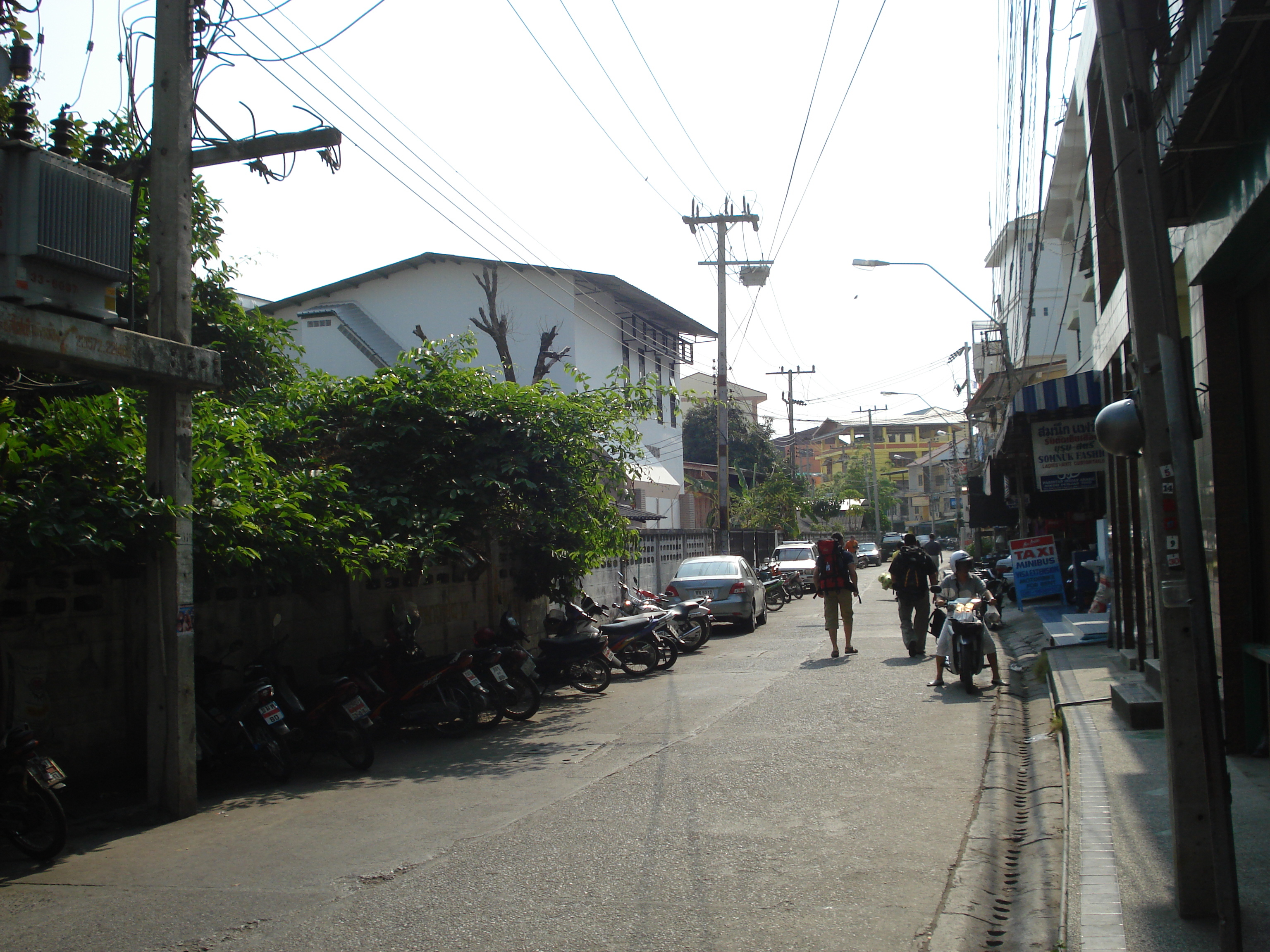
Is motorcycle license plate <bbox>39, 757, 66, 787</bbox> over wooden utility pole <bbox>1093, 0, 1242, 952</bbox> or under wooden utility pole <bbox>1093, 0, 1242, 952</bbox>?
under

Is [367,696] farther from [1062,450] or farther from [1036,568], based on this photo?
[1036,568]

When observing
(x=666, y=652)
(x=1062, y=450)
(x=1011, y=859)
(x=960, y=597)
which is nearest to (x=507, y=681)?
(x=666, y=652)

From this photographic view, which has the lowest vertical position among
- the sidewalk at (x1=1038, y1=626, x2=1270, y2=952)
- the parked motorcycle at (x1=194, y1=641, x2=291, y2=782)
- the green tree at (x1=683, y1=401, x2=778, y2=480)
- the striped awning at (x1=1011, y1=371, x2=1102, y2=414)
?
the sidewalk at (x1=1038, y1=626, x2=1270, y2=952)

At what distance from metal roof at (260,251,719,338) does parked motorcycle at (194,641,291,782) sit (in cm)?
2299

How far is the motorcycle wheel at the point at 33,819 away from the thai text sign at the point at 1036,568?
16.2m

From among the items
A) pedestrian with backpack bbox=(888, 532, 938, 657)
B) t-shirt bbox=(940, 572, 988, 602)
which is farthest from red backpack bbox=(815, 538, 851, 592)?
t-shirt bbox=(940, 572, 988, 602)

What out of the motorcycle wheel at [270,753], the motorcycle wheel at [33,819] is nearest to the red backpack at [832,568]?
the motorcycle wheel at [270,753]

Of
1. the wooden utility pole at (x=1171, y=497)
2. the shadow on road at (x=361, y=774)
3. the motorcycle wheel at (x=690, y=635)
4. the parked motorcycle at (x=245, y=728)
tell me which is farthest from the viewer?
the motorcycle wheel at (x=690, y=635)

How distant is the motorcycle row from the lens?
20.4ft

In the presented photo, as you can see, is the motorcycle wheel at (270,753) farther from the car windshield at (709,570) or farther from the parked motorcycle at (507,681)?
the car windshield at (709,570)

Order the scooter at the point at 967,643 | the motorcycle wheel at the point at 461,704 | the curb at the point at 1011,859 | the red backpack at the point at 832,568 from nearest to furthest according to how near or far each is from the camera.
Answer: the curb at the point at 1011,859
the motorcycle wheel at the point at 461,704
the scooter at the point at 967,643
the red backpack at the point at 832,568

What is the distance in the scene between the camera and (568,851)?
5.88 metres

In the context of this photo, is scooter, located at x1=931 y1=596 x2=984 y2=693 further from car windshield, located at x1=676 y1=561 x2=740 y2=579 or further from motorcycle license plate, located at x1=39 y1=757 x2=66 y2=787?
motorcycle license plate, located at x1=39 y1=757 x2=66 y2=787

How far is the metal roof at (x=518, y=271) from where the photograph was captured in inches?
1240
